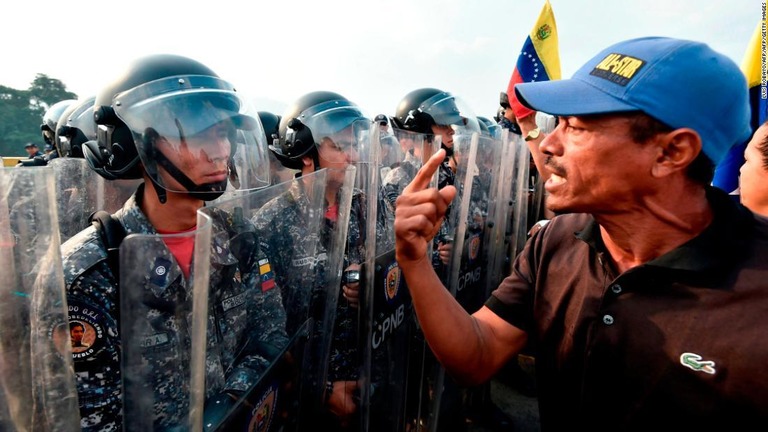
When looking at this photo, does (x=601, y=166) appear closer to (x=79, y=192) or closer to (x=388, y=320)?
(x=388, y=320)

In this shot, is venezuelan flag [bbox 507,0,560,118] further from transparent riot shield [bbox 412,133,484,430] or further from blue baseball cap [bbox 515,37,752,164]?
blue baseball cap [bbox 515,37,752,164]

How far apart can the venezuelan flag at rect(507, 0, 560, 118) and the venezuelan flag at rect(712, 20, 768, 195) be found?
1565mm

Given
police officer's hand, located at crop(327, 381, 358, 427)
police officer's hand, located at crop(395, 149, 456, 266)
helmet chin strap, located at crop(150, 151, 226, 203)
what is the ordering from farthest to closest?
1. police officer's hand, located at crop(327, 381, 358, 427)
2. helmet chin strap, located at crop(150, 151, 226, 203)
3. police officer's hand, located at crop(395, 149, 456, 266)

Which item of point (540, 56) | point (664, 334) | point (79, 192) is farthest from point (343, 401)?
point (540, 56)

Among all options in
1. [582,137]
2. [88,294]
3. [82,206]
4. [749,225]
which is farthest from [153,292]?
[82,206]

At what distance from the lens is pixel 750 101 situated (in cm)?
307

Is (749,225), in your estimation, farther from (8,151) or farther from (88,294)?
(8,151)

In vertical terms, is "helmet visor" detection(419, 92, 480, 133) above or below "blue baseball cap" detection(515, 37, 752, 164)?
below

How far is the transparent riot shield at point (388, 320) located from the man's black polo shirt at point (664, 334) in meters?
0.75

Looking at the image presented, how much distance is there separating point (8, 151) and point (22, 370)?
32.6m

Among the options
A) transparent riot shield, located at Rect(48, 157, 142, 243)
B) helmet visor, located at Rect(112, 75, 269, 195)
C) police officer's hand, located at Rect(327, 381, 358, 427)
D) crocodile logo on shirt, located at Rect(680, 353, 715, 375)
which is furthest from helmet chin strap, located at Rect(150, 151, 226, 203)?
crocodile logo on shirt, located at Rect(680, 353, 715, 375)

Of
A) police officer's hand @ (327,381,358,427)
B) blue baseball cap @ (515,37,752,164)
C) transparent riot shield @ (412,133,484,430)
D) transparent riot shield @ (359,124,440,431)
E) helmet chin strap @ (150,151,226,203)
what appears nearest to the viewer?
blue baseball cap @ (515,37,752,164)

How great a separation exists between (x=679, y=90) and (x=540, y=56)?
11.0 ft

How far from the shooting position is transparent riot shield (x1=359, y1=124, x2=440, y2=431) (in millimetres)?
1908
